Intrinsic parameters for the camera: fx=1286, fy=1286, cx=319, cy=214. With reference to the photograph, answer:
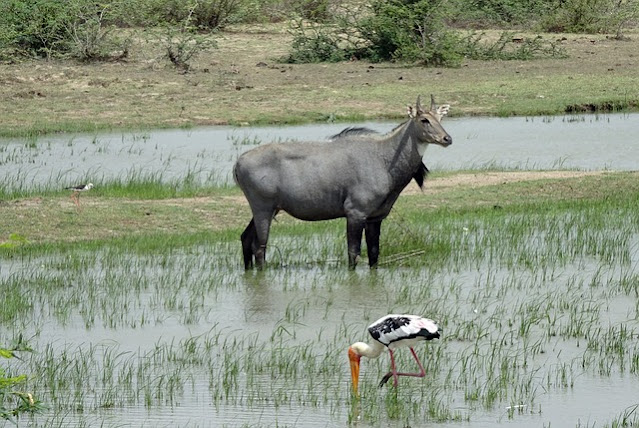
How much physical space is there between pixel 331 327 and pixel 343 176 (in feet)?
6.54

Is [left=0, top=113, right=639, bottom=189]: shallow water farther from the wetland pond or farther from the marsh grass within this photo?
the marsh grass

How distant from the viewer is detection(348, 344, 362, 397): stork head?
765 cm

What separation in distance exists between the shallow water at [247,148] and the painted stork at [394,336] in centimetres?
817

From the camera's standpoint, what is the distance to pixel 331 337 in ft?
30.3

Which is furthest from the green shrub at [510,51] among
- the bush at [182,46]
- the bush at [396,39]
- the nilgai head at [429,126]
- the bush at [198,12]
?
the nilgai head at [429,126]

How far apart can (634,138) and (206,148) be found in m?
6.23

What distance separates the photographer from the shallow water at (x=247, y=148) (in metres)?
16.6

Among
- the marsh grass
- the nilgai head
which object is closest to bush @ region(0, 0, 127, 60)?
the marsh grass

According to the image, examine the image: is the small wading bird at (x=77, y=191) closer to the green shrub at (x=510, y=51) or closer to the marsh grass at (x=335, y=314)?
the marsh grass at (x=335, y=314)

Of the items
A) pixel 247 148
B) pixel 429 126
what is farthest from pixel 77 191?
pixel 247 148

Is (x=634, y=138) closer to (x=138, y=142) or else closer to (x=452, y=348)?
(x=138, y=142)

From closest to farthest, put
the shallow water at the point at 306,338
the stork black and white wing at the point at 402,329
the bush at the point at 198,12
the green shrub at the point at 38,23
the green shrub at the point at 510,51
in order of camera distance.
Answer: the stork black and white wing at the point at 402,329 < the shallow water at the point at 306,338 < the green shrub at the point at 38,23 < the green shrub at the point at 510,51 < the bush at the point at 198,12

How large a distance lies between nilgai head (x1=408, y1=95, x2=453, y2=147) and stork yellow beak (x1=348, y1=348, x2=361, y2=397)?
3.80 metres

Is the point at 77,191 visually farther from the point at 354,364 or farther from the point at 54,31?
the point at 54,31
